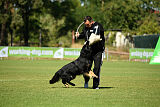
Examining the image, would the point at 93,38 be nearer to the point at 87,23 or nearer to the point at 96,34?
the point at 96,34

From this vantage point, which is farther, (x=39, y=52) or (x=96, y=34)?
(x=39, y=52)

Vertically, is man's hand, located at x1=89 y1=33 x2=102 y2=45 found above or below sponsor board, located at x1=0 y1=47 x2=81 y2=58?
above

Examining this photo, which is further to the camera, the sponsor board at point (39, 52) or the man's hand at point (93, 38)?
the sponsor board at point (39, 52)

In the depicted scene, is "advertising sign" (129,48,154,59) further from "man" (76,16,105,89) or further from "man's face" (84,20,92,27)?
"man's face" (84,20,92,27)

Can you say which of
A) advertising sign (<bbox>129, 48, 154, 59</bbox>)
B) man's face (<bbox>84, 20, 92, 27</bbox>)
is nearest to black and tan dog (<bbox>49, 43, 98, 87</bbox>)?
man's face (<bbox>84, 20, 92, 27</bbox>)

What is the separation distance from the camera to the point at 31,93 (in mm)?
8539

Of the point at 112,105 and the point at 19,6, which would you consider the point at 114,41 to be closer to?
the point at 19,6

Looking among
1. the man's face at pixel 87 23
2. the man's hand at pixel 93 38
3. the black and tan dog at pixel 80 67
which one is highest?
the man's face at pixel 87 23

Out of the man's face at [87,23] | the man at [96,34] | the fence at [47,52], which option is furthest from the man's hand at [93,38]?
the fence at [47,52]

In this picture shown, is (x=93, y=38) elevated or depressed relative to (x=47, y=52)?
elevated

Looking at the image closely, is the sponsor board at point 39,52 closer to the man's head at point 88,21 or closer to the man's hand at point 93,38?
the man's head at point 88,21

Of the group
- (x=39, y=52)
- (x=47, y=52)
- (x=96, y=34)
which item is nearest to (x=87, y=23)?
(x=96, y=34)

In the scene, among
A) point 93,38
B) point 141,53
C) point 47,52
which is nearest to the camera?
point 93,38

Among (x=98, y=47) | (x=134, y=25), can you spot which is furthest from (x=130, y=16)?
(x=98, y=47)
